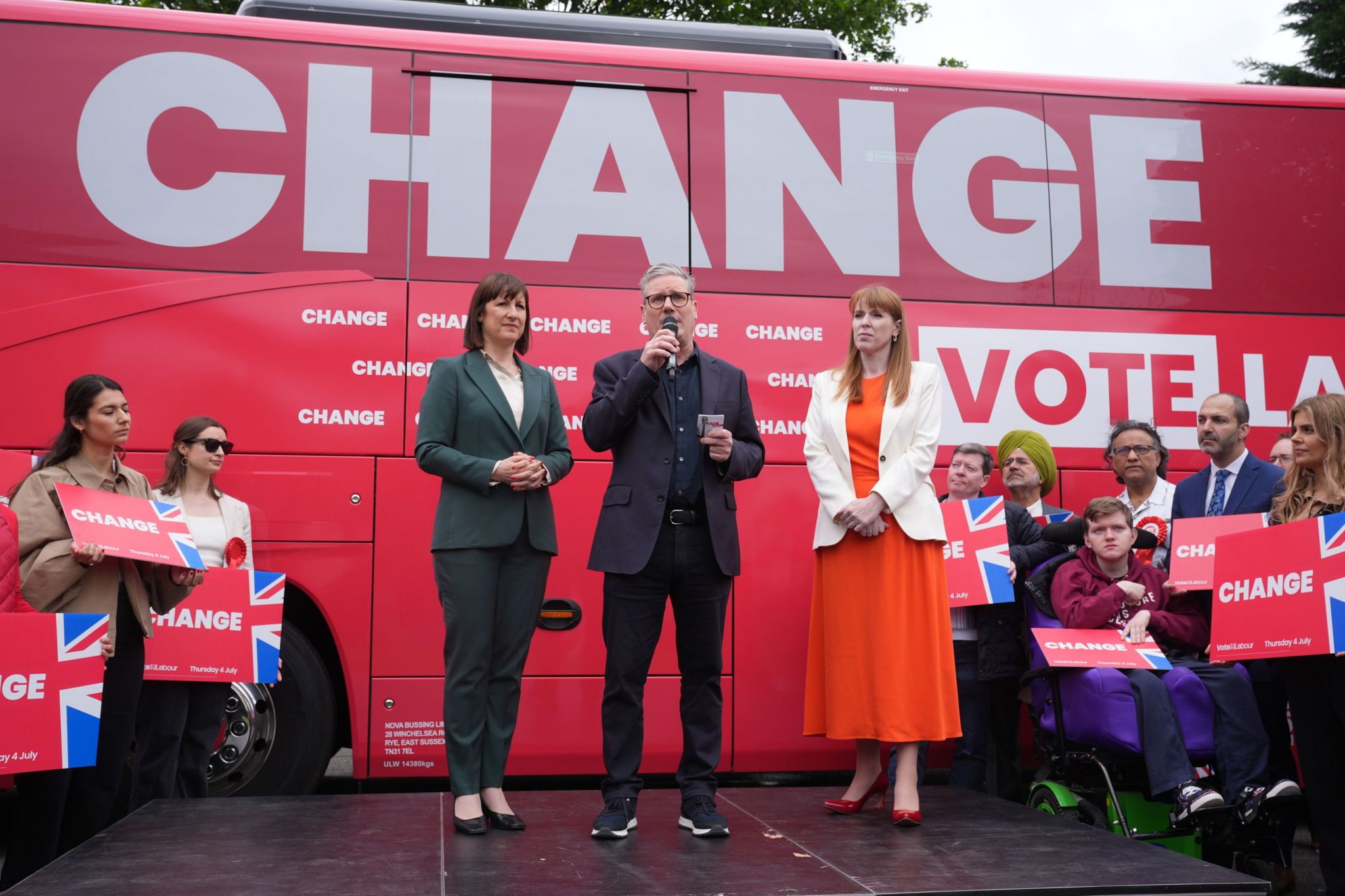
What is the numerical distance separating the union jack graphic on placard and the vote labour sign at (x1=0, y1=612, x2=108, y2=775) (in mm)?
442

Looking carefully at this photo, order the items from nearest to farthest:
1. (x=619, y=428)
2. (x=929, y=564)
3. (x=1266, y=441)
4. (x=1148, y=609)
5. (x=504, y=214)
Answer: (x=619, y=428)
(x=929, y=564)
(x=1148, y=609)
(x=504, y=214)
(x=1266, y=441)

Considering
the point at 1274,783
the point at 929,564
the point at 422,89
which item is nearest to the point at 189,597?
the point at 422,89

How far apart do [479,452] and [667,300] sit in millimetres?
928

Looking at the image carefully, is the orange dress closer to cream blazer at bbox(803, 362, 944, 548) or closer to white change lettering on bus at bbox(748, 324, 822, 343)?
cream blazer at bbox(803, 362, 944, 548)

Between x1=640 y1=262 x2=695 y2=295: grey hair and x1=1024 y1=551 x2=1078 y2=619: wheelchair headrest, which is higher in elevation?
x1=640 y1=262 x2=695 y2=295: grey hair

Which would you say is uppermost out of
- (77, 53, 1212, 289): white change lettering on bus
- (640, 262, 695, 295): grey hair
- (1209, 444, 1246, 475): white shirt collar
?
(77, 53, 1212, 289): white change lettering on bus

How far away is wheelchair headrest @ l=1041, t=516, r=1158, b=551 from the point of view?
530 cm

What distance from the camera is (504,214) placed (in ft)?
18.0

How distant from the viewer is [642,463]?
4117 millimetres

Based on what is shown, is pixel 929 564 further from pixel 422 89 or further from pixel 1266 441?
pixel 422 89

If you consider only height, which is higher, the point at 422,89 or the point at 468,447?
the point at 422,89

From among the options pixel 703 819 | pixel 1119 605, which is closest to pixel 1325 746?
pixel 1119 605

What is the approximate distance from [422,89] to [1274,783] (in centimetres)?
513

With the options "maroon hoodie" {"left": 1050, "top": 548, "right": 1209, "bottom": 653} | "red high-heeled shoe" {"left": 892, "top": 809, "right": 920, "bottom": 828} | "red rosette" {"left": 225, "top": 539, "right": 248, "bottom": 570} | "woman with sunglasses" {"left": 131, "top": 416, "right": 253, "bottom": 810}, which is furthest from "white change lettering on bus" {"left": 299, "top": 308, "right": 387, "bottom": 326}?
"maroon hoodie" {"left": 1050, "top": 548, "right": 1209, "bottom": 653}
